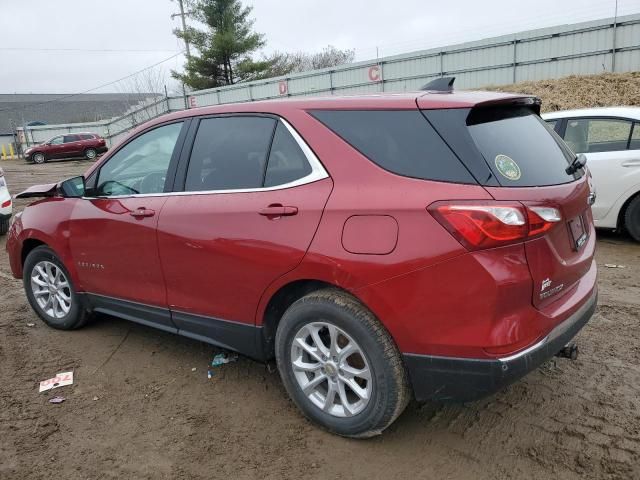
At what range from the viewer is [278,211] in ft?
9.18

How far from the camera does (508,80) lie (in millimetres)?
20156

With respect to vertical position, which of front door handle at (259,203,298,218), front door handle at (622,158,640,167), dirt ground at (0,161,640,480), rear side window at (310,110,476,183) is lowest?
dirt ground at (0,161,640,480)

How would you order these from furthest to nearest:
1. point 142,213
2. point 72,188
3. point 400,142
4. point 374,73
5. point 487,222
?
point 374,73 → point 72,188 → point 142,213 → point 400,142 → point 487,222

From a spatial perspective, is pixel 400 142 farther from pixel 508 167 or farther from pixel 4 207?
pixel 4 207

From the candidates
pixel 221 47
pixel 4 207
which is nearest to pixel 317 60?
pixel 221 47

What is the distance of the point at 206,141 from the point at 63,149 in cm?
2964

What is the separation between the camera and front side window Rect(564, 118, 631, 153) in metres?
6.22

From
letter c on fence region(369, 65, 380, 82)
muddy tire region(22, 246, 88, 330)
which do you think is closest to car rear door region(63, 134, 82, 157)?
letter c on fence region(369, 65, 380, 82)

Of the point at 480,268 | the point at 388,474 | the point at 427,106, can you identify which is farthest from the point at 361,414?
the point at 427,106

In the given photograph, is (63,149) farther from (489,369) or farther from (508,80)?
(489,369)

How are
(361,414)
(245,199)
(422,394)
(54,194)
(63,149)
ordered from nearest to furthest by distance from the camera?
(422,394) → (361,414) → (245,199) → (54,194) → (63,149)

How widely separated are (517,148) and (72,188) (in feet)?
10.8

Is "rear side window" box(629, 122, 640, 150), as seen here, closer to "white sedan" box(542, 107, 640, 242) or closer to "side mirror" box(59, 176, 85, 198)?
"white sedan" box(542, 107, 640, 242)

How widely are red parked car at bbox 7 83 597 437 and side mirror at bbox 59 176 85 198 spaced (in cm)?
77
